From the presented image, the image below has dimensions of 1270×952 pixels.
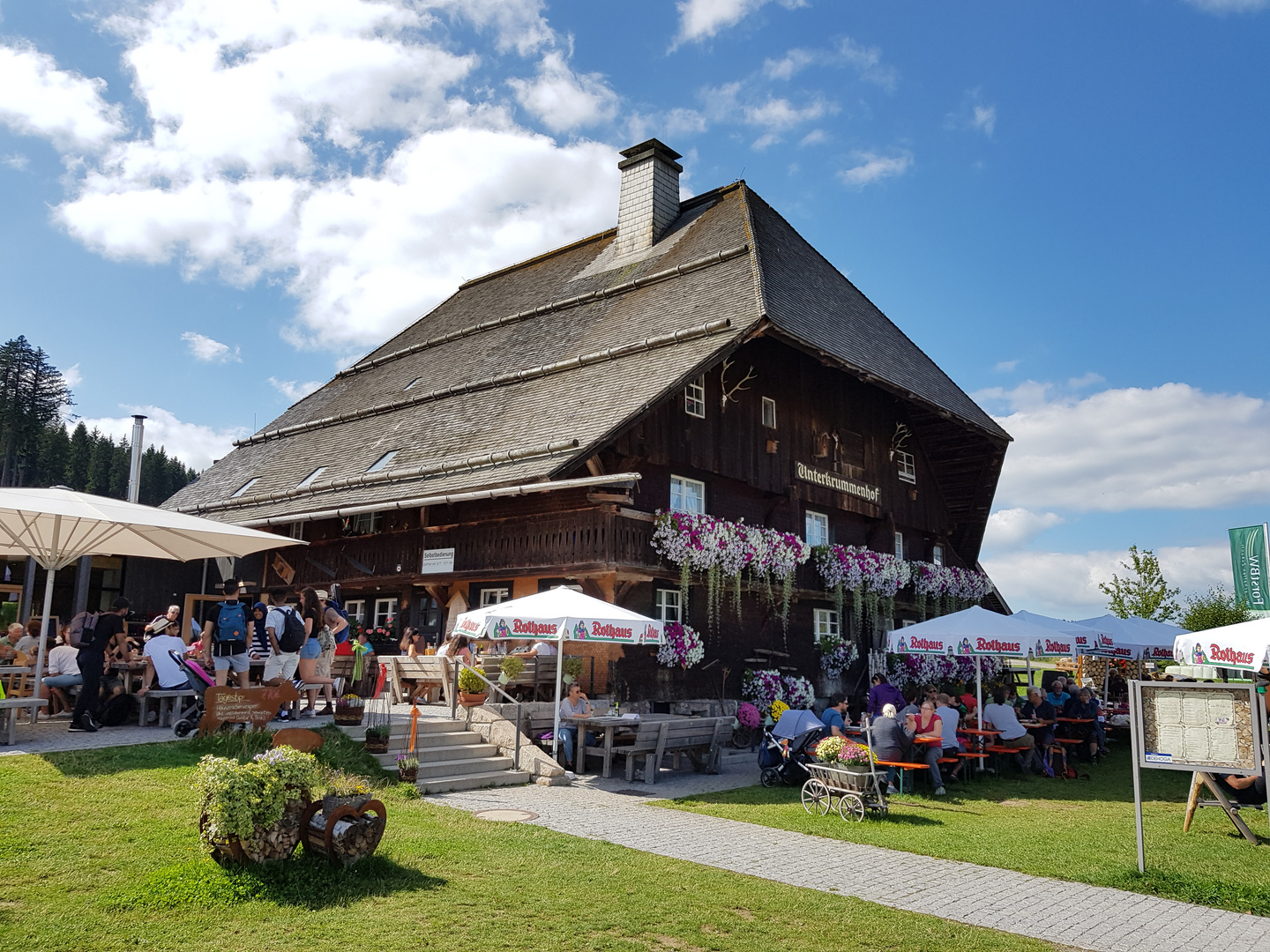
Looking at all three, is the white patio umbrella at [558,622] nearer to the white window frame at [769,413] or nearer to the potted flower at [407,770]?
the potted flower at [407,770]

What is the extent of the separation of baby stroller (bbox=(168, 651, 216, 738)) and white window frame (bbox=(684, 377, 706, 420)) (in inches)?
405

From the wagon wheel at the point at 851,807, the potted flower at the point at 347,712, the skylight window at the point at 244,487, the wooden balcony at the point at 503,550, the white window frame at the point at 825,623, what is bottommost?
the wagon wheel at the point at 851,807

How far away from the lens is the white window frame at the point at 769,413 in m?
21.0

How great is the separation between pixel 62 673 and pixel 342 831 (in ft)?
25.7

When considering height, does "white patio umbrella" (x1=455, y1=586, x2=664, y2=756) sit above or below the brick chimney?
below

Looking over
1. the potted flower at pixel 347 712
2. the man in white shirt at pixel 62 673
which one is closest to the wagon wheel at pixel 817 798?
the potted flower at pixel 347 712

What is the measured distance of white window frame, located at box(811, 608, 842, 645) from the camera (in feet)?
71.2

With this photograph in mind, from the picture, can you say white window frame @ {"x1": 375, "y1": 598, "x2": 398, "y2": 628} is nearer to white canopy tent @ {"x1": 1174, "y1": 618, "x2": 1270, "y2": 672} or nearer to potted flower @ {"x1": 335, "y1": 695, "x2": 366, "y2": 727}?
potted flower @ {"x1": 335, "y1": 695, "x2": 366, "y2": 727}

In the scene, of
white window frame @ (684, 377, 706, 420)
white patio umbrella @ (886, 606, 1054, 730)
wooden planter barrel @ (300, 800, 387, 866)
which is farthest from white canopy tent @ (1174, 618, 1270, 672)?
white window frame @ (684, 377, 706, 420)

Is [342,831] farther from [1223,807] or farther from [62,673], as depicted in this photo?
[1223,807]

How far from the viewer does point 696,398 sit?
19234mm

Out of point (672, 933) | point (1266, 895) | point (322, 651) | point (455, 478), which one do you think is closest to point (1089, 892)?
point (1266, 895)

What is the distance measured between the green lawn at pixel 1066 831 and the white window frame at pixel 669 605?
554cm

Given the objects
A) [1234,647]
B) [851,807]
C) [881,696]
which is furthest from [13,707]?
[1234,647]
